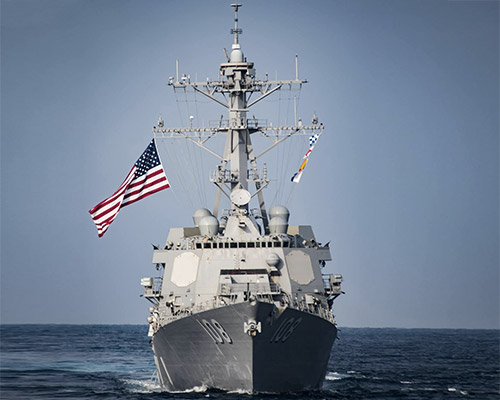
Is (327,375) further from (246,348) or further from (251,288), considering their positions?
(246,348)

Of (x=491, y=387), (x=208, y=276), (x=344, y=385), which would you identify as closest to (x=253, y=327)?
(x=208, y=276)

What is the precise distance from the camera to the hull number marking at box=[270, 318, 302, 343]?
1447 inches

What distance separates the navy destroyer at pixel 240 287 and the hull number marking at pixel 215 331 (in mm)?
48

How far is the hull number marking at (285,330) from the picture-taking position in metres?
36.8

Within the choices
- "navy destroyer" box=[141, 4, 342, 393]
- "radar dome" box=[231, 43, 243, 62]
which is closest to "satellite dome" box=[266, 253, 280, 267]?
"navy destroyer" box=[141, 4, 342, 393]

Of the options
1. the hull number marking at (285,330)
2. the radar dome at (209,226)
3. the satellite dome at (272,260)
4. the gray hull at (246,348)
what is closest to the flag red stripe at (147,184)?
the radar dome at (209,226)

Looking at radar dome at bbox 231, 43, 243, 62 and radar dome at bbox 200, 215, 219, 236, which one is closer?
radar dome at bbox 200, 215, 219, 236

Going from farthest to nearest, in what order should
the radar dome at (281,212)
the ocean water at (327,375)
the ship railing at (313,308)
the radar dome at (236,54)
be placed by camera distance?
the radar dome at (236,54)
the radar dome at (281,212)
the ocean water at (327,375)
the ship railing at (313,308)

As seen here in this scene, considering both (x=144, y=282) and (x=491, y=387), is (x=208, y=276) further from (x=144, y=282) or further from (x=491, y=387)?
(x=491, y=387)

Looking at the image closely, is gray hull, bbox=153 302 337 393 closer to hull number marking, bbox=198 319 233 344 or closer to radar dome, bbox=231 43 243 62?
hull number marking, bbox=198 319 233 344

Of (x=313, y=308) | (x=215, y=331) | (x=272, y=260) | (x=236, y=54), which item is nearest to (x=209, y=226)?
(x=272, y=260)

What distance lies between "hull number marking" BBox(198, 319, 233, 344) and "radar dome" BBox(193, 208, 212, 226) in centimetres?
815

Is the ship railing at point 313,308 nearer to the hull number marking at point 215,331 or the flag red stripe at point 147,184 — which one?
the hull number marking at point 215,331

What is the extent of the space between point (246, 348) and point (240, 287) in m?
3.11
